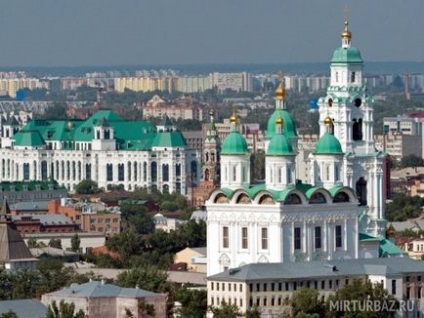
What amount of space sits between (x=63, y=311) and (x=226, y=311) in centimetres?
267

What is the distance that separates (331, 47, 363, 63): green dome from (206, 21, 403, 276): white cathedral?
27mm

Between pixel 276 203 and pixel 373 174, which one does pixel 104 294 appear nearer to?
pixel 276 203

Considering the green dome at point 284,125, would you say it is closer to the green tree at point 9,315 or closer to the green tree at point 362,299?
the green tree at point 362,299

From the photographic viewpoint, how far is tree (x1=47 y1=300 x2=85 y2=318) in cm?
4306

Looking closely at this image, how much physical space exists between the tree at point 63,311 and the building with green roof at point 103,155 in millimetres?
54596

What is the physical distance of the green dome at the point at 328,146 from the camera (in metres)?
48.2

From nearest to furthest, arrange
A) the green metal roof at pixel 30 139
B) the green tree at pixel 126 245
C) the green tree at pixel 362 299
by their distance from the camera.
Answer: the green tree at pixel 362 299, the green tree at pixel 126 245, the green metal roof at pixel 30 139

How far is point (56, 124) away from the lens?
105 meters

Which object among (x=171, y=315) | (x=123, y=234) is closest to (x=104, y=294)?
(x=171, y=315)

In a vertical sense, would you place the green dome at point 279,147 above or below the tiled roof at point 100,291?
above

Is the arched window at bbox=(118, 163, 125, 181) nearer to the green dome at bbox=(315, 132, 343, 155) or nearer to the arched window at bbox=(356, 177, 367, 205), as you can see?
the arched window at bbox=(356, 177, 367, 205)

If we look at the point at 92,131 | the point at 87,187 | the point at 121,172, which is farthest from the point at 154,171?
the point at 87,187

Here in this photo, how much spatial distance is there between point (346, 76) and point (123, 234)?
1566 cm

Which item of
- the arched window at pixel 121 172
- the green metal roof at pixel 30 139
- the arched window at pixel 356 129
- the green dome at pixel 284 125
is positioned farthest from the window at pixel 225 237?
the green metal roof at pixel 30 139
